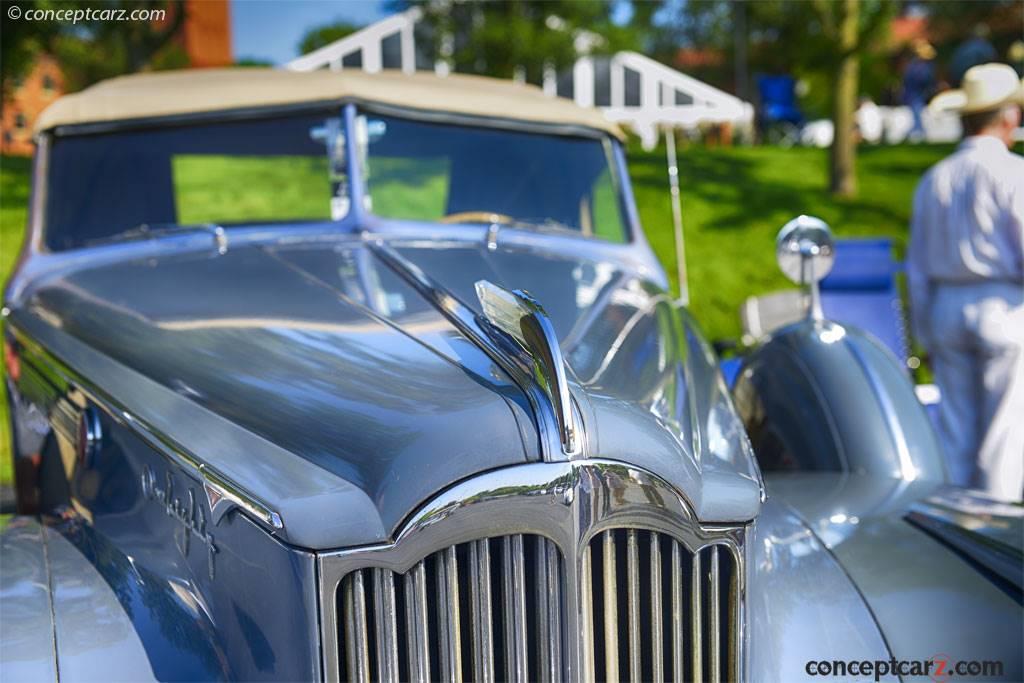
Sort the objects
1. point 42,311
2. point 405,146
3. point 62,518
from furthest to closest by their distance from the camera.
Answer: point 405,146
point 42,311
point 62,518

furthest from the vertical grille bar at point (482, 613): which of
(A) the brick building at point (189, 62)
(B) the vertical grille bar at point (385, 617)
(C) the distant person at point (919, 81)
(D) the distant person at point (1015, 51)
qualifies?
(C) the distant person at point (919, 81)

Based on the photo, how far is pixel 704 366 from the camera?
7.32ft

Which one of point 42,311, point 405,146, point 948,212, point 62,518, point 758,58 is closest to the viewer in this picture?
point 62,518

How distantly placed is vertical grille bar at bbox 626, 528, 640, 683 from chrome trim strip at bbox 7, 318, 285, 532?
0.50 m

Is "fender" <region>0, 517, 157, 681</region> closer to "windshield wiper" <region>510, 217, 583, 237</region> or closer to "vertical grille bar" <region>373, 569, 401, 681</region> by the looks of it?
"vertical grille bar" <region>373, 569, 401, 681</region>

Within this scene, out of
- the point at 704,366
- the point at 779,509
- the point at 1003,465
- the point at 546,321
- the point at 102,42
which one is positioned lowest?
the point at 1003,465

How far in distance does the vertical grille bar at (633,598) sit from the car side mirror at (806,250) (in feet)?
4.81

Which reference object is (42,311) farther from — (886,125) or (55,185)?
(886,125)

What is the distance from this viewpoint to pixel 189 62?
6.05 m

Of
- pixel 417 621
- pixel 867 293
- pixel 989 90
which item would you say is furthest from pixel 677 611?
pixel 867 293

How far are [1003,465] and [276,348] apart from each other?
9.75 feet

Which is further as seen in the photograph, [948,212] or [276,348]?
[948,212]

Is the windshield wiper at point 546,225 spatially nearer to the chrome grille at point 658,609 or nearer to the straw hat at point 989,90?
the chrome grille at point 658,609

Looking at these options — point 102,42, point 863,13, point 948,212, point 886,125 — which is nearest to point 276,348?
point 948,212
